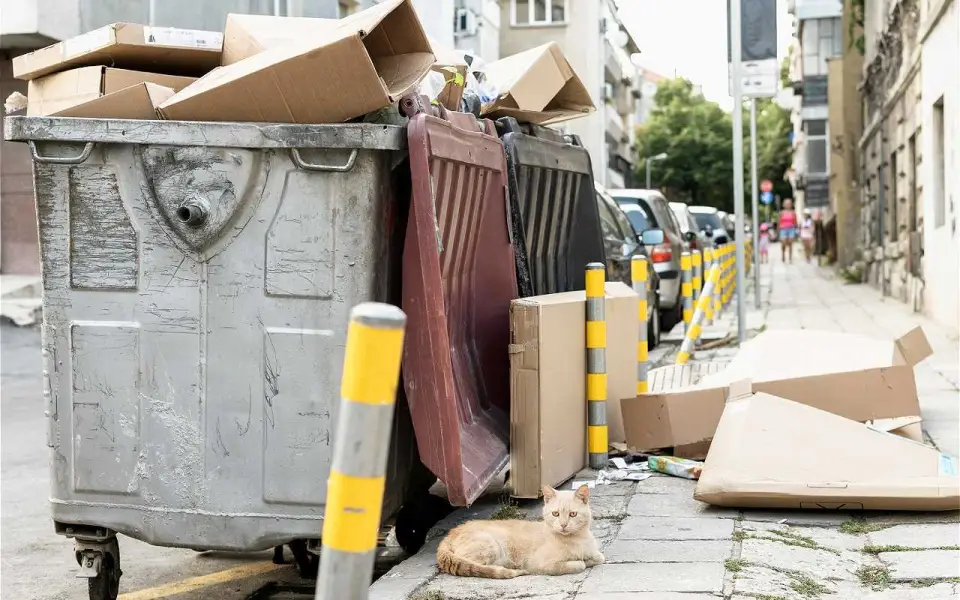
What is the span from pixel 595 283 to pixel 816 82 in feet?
166

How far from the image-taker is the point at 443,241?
17.1ft

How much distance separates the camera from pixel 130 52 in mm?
5145

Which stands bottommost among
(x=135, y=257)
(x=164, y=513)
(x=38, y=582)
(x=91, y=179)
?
(x=38, y=582)

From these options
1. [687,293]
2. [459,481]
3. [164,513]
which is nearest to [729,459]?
[459,481]

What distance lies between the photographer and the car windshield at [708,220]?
31.2 m

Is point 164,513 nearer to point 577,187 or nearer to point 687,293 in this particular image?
point 577,187

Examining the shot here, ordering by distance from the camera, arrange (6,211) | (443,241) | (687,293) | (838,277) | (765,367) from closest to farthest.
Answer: (443,241) → (765,367) → (687,293) → (6,211) → (838,277)

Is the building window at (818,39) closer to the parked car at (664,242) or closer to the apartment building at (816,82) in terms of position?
the apartment building at (816,82)

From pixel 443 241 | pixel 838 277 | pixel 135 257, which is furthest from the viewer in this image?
pixel 838 277

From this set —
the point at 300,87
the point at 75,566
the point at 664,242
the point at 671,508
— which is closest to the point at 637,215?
the point at 664,242

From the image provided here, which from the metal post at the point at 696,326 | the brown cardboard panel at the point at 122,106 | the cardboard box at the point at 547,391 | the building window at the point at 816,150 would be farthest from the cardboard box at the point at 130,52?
the building window at the point at 816,150

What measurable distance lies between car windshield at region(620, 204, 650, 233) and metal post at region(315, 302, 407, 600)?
14.4 m

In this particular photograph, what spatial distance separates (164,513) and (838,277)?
30.4 metres

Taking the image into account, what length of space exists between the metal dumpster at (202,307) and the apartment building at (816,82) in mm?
48772
